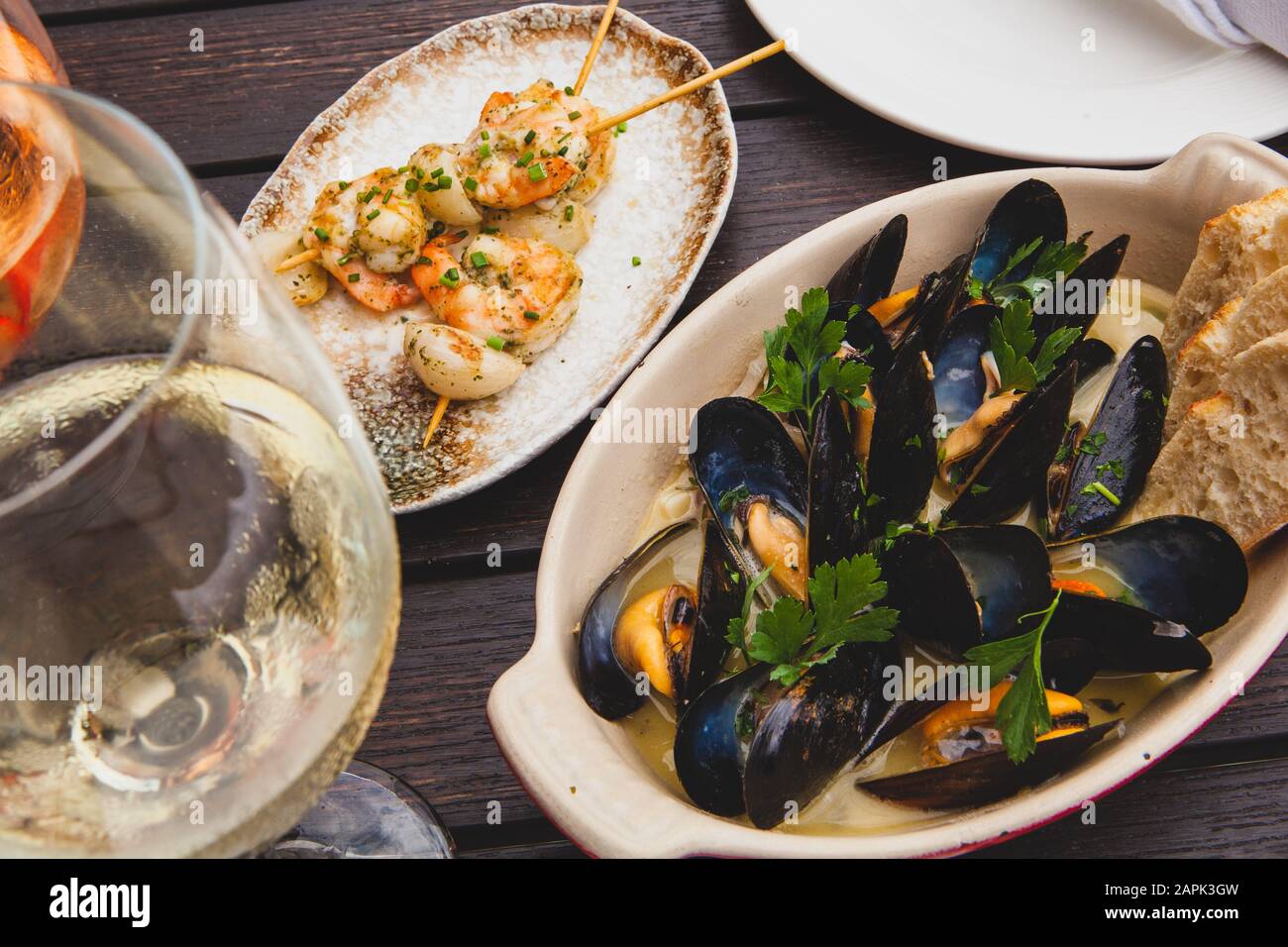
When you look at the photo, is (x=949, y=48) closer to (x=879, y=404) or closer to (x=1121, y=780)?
(x=879, y=404)

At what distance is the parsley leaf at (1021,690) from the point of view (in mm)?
862

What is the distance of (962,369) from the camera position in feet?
3.58

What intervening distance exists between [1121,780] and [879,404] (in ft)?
1.30

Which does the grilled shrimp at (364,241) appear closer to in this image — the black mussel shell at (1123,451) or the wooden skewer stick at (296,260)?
the wooden skewer stick at (296,260)

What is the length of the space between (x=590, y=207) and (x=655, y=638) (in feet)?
2.40

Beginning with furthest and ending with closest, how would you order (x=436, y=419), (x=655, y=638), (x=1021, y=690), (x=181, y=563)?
(x=436, y=419) < (x=655, y=638) < (x=1021, y=690) < (x=181, y=563)

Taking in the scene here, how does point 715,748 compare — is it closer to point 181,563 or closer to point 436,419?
point 181,563

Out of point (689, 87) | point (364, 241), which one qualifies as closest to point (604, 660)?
point (364, 241)

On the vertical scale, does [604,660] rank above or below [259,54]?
below

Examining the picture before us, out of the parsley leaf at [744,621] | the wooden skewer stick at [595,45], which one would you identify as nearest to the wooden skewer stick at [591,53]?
the wooden skewer stick at [595,45]

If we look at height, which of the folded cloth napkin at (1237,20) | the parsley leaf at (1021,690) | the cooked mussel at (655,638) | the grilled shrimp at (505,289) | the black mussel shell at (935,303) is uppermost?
the folded cloth napkin at (1237,20)

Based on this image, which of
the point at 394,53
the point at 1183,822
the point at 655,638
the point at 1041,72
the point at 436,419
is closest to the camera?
the point at 655,638

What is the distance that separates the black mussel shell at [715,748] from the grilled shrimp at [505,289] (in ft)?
1.87

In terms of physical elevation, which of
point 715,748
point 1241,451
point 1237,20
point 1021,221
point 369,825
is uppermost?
point 1237,20
